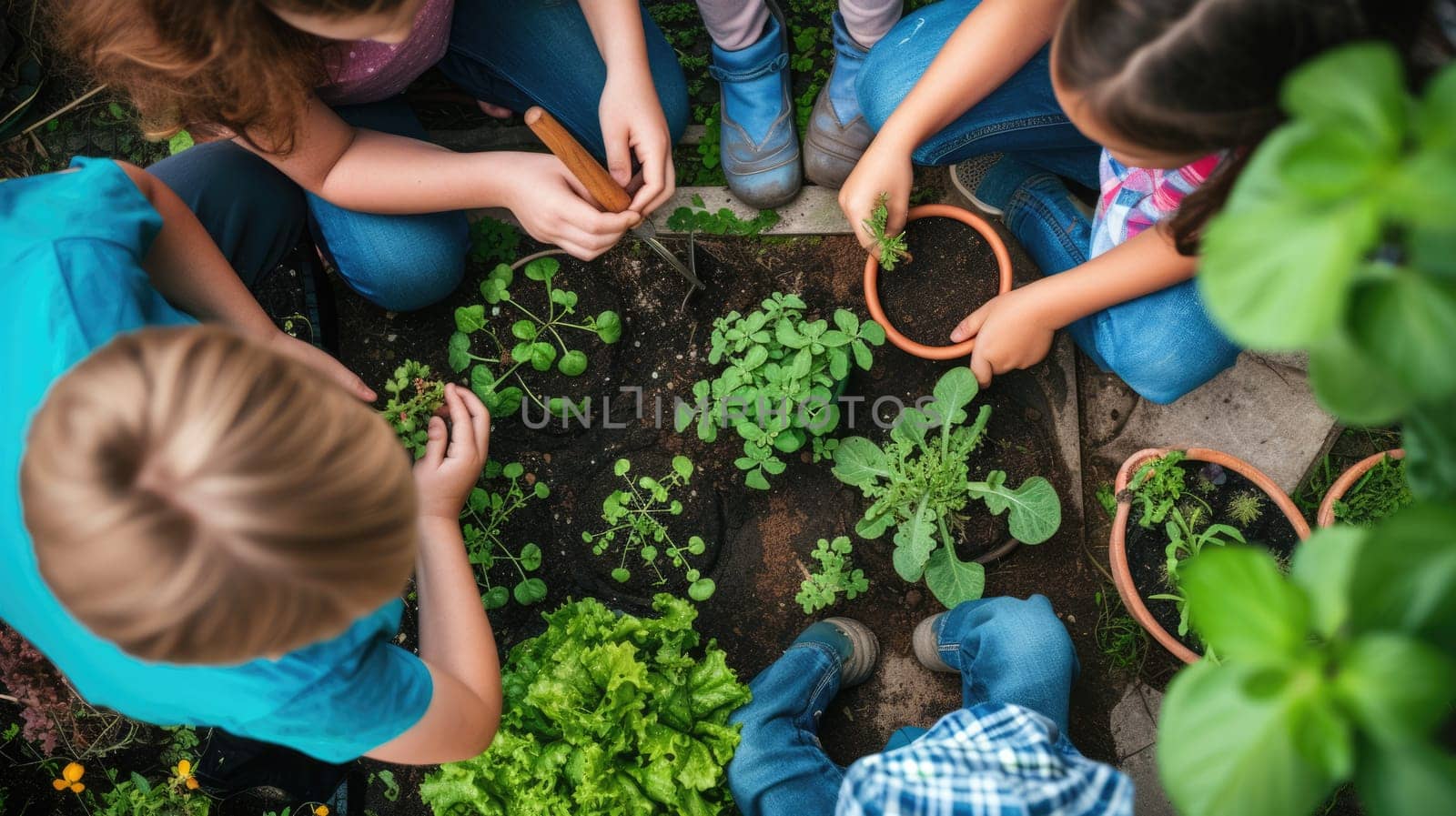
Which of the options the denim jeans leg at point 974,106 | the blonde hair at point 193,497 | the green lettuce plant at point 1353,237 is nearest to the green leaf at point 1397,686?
the green lettuce plant at point 1353,237

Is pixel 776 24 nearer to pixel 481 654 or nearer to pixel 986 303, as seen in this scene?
pixel 986 303

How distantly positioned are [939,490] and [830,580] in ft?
1.11

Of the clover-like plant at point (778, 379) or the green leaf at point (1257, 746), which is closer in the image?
the green leaf at point (1257, 746)

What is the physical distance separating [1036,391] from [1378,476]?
762 mm

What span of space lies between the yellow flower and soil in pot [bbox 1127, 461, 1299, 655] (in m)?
2.45

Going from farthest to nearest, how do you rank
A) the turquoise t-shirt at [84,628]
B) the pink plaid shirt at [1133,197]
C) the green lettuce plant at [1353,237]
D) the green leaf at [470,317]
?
the green leaf at [470,317] < the pink plaid shirt at [1133,197] < the turquoise t-shirt at [84,628] < the green lettuce plant at [1353,237]

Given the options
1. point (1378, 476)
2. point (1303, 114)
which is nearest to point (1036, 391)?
point (1378, 476)

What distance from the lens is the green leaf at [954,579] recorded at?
1834mm

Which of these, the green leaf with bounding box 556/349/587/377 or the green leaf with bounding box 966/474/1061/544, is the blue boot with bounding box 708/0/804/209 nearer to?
the green leaf with bounding box 556/349/587/377

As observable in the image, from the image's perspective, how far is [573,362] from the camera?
6.76 ft

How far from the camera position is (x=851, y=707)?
206cm

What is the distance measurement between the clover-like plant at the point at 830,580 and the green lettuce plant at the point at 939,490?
13 cm

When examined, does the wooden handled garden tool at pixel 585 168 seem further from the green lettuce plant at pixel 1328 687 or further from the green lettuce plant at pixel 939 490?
the green lettuce plant at pixel 1328 687

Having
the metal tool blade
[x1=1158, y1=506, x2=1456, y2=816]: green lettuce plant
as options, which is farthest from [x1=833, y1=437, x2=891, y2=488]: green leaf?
[x1=1158, y1=506, x2=1456, y2=816]: green lettuce plant
